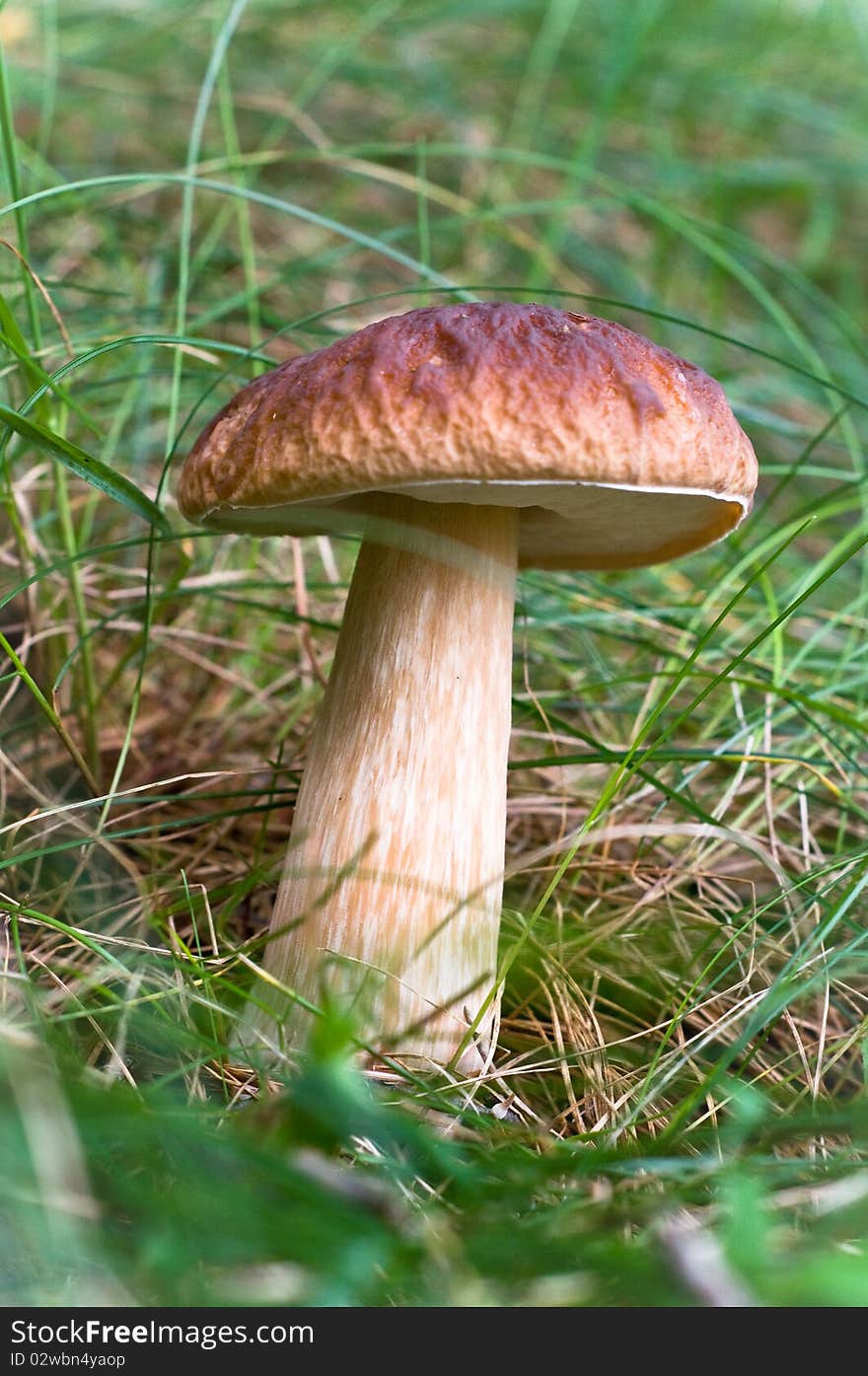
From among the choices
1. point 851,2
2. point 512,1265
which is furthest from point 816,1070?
point 851,2

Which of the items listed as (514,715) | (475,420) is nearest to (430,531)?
(475,420)

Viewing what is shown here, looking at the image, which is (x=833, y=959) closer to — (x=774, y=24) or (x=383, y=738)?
(x=383, y=738)

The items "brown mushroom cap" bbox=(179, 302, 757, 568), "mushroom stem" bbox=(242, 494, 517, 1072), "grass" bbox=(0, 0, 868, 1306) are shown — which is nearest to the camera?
"grass" bbox=(0, 0, 868, 1306)

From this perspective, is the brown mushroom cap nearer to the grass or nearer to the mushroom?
the mushroom

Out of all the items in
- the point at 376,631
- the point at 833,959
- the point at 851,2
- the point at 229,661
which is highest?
the point at 851,2

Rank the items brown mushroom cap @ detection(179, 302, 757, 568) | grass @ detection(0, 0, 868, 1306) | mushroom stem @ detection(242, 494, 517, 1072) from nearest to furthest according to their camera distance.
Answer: grass @ detection(0, 0, 868, 1306), brown mushroom cap @ detection(179, 302, 757, 568), mushroom stem @ detection(242, 494, 517, 1072)

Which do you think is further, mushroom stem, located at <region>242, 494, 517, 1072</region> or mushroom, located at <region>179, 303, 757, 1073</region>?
mushroom stem, located at <region>242, 494, 517, 1072</region>

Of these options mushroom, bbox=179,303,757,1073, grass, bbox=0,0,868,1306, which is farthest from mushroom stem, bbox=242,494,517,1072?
grass, bbox=0,0,868,1306
